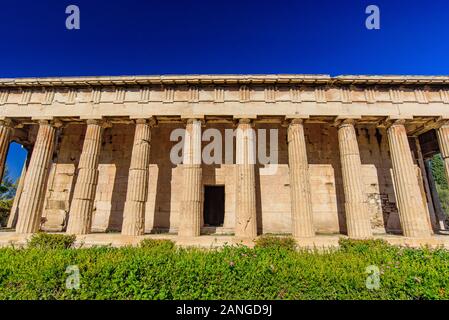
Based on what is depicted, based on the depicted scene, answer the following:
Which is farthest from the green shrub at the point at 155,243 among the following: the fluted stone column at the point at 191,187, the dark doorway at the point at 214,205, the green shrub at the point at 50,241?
the dark doorway at the point at 214,205

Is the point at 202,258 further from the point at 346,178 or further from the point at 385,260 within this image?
the point at 346,178

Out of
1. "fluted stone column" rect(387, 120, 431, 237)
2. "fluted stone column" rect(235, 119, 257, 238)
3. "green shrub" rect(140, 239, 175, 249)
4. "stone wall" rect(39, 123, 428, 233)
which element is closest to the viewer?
"green shrub" rect(140, 239, 175, 249)

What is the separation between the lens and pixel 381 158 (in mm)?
15469

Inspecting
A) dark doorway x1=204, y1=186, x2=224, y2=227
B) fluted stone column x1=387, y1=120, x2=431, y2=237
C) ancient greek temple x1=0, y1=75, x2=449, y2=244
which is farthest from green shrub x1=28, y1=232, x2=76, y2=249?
fluted stone column x1=387, y1=120, x2=431, y2=237

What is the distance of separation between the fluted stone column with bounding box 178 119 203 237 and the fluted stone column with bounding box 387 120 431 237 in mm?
10164

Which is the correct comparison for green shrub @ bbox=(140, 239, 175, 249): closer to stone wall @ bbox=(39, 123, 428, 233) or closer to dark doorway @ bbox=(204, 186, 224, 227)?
stone wall @ bbox=(39, 123, 428, 233)

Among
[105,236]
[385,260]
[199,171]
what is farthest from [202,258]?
[105,236]

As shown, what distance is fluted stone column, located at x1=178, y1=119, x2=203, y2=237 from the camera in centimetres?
1107

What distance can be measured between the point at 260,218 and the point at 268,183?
2320 millimetres

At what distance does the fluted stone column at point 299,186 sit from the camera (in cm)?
1094

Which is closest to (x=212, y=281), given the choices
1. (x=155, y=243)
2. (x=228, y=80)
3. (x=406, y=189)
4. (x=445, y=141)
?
(x=155, y=243)

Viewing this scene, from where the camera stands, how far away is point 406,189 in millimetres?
11336

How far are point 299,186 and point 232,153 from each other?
506cm

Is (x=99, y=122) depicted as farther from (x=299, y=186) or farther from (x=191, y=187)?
(x=299, y=186)
